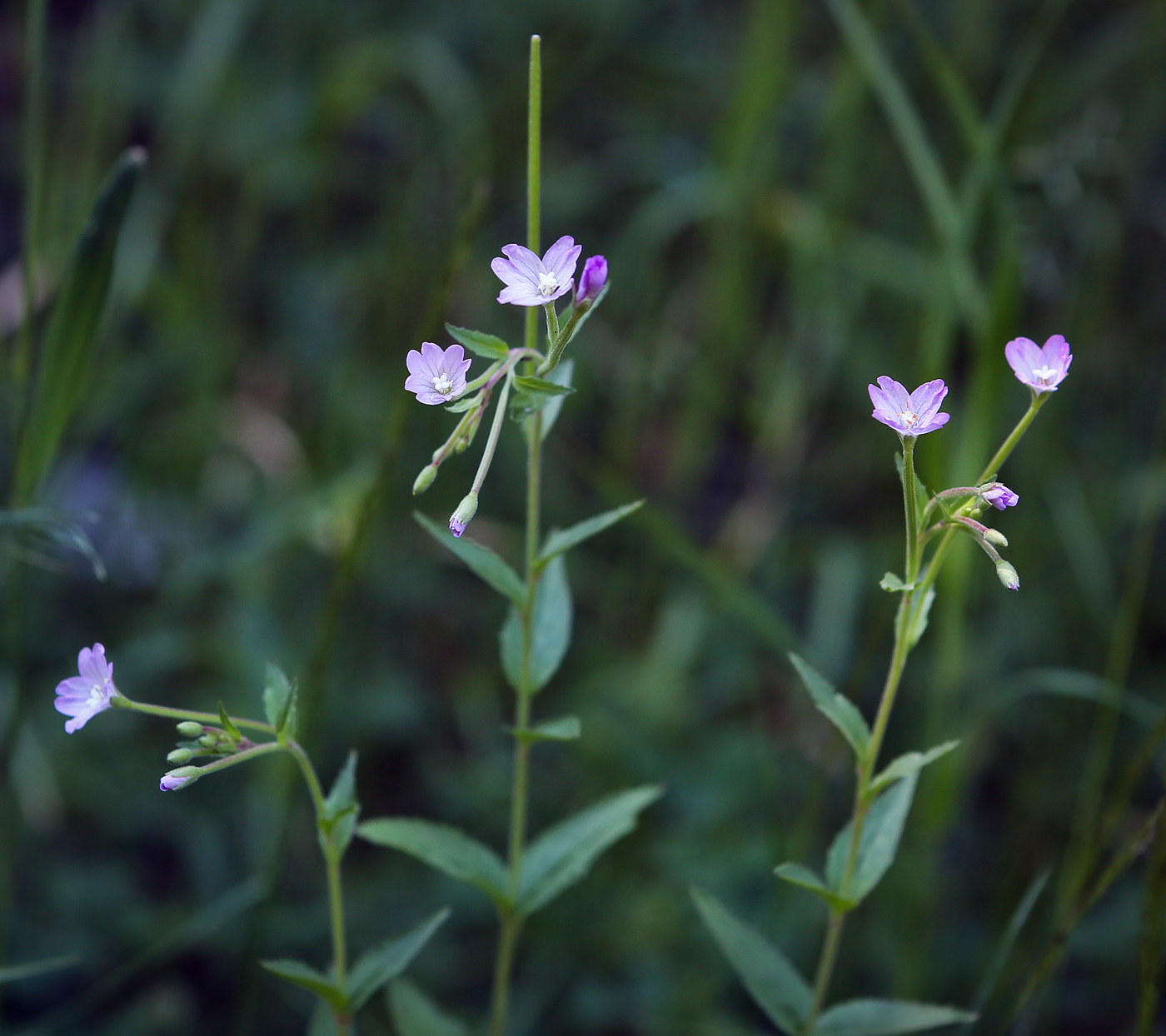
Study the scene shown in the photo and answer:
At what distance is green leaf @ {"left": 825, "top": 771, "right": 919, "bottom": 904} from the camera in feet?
3.19

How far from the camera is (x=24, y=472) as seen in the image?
3.81ft

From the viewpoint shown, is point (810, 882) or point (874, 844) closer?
point (810, 882)

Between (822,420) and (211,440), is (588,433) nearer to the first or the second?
(822,420)

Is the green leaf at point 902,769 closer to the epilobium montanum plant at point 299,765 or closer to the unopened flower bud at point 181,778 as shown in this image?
the epilobium montanum plant at point 299,765

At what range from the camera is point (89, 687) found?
859mm

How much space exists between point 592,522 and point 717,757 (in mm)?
1018

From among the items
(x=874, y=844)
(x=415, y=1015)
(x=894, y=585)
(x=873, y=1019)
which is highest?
(x=894, y=585)

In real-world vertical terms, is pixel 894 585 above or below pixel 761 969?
above

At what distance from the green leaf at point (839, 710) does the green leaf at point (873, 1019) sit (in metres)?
0.27

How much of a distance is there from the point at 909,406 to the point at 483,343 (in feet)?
1.14

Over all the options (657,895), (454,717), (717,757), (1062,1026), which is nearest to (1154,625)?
(1062,1026)

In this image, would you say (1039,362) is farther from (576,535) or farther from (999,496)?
(576,535)

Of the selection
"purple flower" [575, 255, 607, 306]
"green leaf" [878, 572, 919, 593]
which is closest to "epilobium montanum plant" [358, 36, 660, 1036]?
"purple flower" [575, 255, 607, 306]

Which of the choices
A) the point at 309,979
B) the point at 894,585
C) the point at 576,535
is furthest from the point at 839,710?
the point at 309,979
